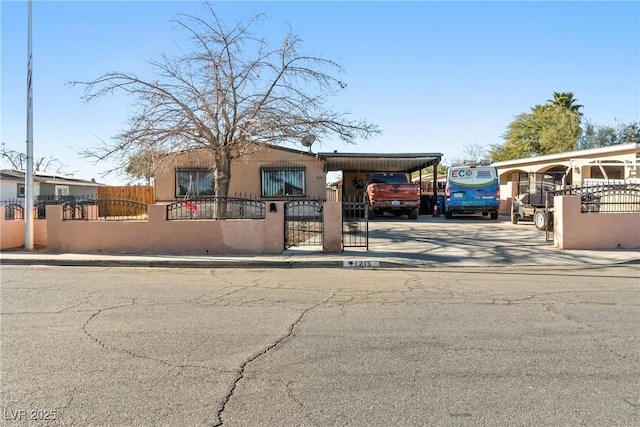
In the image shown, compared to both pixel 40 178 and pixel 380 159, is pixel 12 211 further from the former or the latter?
pixel 40 178

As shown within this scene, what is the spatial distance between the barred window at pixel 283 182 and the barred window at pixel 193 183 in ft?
8.84

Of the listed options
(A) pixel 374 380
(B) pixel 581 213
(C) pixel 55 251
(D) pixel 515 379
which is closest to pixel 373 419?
(A) pixel 374 380

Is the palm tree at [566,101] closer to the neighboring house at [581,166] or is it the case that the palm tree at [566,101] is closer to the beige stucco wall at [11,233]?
the neighboring house at [581,166]

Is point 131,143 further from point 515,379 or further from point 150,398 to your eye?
point 515,379

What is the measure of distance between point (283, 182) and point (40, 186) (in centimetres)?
1946

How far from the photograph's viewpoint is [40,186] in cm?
3238

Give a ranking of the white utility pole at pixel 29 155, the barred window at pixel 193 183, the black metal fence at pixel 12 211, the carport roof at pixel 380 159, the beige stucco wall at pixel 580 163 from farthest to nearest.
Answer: the barred window at pixel 193 183 → the carport roof at pixel 380 159 → the beige stucco wall at pixel 580 163 → the black metal fence at pixel 12 211 → the white utility pole at pixel 29 155

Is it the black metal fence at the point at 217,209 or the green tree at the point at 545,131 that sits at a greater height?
the green tree at the point at 545,131

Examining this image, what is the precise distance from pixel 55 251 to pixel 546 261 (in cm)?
1348

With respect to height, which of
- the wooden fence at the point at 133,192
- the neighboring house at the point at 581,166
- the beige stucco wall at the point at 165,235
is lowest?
the beige stucco wall at the point at 165,235

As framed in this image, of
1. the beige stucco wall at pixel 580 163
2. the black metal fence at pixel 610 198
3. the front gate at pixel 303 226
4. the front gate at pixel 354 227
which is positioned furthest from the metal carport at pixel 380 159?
the black metal fence at pixel 610 198

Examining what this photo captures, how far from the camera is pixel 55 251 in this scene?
545 inches

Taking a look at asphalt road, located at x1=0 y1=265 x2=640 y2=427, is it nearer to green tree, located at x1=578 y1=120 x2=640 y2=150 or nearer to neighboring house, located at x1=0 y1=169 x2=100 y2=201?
neighboring house, located at x1=0 y1=169 x2=100 y2=201

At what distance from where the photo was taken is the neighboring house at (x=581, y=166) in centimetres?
2100
